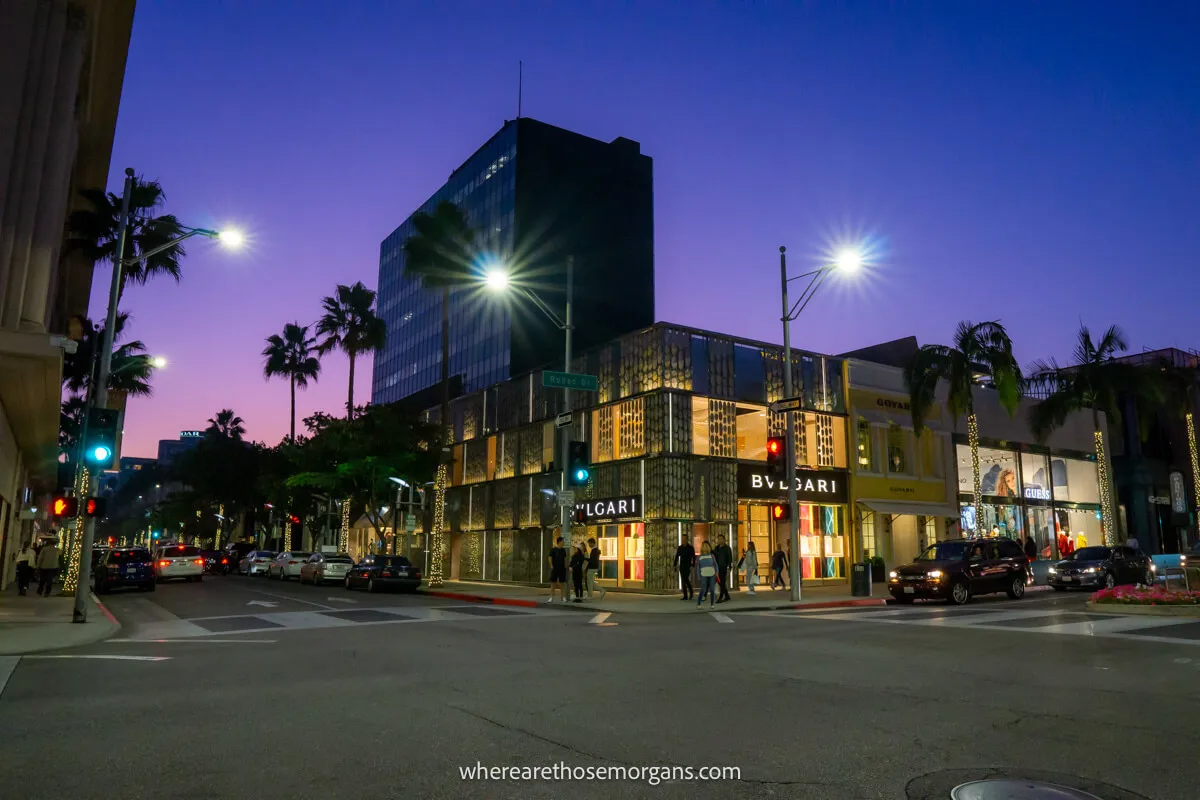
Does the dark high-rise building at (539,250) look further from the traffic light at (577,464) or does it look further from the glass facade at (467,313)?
the traffic light at (577,464)

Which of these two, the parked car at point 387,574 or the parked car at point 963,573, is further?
the parked car at point 387,574

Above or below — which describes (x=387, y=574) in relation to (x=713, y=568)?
below

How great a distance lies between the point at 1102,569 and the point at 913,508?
805 centimetres

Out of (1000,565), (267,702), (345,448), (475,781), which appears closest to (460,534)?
(345,448)

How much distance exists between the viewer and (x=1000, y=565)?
75.0 feet

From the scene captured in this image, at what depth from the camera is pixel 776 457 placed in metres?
22.5

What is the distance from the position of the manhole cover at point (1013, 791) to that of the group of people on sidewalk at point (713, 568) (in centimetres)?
1667

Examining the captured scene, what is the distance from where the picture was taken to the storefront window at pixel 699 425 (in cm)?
2792

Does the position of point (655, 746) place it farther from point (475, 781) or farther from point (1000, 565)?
point (1000, 565)

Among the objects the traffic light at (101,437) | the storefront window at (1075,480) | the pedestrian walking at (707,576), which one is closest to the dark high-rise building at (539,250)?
the storefront window at (1075,480)

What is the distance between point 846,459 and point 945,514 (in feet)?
20.0

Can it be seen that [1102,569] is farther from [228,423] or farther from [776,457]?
[228,423]

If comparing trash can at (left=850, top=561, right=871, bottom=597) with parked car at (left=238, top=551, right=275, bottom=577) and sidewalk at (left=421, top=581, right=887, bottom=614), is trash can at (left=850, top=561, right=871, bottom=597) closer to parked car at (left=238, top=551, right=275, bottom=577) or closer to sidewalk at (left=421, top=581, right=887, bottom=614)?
sidewalk at (left=421, top=581, right=887, bottom=614)

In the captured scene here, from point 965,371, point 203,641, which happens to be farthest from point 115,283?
point 965,371
